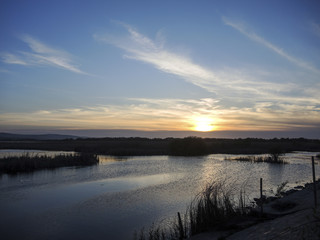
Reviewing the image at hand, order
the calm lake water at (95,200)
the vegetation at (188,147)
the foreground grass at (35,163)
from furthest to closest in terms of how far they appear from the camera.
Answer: the vegetation at (188,147), the foreground grass at (35,163), the calm lake water at (95,200)

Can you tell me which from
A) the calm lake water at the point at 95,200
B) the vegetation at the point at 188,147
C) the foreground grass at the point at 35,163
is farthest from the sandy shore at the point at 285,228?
the vegetation at the point at 188,147

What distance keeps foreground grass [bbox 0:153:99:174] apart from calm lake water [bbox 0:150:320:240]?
82.6 inches

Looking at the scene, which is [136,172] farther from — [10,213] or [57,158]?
[10,213]

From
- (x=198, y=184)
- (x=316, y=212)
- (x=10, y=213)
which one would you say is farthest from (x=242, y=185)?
(x=10, y=213)

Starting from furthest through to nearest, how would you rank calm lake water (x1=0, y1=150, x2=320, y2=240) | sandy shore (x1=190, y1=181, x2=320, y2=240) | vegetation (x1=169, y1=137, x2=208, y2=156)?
vegetation (x1=169, y1=137, x2=208, y2=156) → calm lake water (x1=0, y1=150, x2=320, y2=240) → sandy shore (x1=190, y1=181, x2=320, y2=240)

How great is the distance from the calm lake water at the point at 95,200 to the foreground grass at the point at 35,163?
210 cm

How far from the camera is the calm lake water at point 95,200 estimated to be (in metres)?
11.1

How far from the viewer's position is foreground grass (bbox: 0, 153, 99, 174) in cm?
2617

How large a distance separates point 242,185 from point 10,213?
14.8 m

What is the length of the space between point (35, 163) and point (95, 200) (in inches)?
618

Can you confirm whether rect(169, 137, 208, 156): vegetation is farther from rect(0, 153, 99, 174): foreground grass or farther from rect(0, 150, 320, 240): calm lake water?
rect(0, 150, 320, 240): calm lake water

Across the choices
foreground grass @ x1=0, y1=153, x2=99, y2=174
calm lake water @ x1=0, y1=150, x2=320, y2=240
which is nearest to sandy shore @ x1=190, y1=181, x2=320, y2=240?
calm lake water @ x1=0, y1=150, x2=320, y2=240

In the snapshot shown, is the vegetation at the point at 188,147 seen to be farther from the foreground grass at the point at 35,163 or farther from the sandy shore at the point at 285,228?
the sandy shore at the point at 285,228

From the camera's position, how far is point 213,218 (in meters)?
9.94
